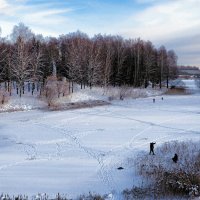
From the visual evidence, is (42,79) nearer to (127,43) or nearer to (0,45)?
(0,45)

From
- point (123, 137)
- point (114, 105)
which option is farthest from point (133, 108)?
point (123, 137)

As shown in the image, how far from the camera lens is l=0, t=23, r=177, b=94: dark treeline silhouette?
210 ft

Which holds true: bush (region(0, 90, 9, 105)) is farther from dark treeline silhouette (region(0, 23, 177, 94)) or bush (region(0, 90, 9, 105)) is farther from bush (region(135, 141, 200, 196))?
bush (region(135, 141, 200, 196))

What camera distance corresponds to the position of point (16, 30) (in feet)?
328

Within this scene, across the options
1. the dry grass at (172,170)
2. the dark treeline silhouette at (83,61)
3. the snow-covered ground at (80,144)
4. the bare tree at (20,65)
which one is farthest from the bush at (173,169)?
the dark treeline silhouette at (83,61)

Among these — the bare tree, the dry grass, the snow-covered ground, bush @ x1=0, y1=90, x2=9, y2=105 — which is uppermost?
the bare tree

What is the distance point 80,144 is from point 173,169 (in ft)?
36.3

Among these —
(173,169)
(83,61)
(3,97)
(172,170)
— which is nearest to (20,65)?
(3,97)

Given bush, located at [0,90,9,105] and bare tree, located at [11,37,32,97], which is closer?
bush, located at [0,90,9,105]

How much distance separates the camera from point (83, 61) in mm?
75500

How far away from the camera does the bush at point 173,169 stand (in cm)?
1622

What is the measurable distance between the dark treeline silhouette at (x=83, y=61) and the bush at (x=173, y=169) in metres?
38.5

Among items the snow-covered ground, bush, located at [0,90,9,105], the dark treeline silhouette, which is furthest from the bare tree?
the snow-covered ground

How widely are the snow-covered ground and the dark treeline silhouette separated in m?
15.1
